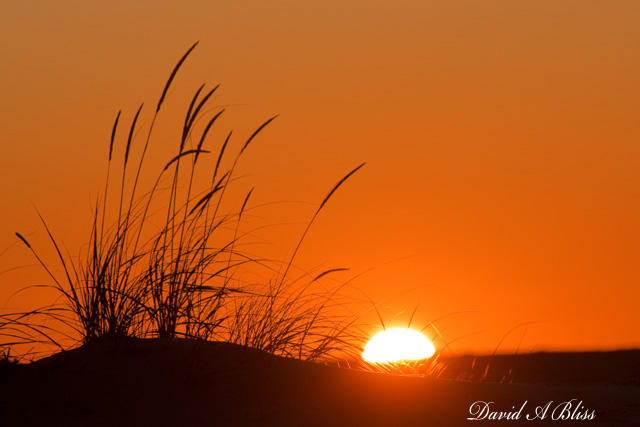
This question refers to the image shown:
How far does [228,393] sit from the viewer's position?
9.98 ft

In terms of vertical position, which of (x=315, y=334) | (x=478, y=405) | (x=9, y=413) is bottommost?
(x=9, y=413)

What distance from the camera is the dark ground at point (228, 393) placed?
9.49 feet

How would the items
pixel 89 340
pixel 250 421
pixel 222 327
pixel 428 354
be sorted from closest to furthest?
pixel 250 421 → pixel 89 340 → pixel 222 327 → pixel 428 354

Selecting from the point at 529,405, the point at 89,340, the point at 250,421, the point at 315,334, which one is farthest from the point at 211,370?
the point at 529,405

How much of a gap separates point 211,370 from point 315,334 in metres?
0.87

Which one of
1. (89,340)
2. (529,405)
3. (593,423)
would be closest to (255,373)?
(89,340)

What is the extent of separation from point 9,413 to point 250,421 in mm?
840

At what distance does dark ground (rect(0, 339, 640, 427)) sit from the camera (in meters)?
2.89

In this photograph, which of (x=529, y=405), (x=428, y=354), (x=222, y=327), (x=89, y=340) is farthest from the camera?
(x=428, y=354)

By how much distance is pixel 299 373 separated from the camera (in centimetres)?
316

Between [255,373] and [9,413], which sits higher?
[255,373]

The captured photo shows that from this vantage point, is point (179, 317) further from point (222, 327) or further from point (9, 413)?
point (9, 413)

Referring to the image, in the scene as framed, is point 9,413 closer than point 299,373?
Yes

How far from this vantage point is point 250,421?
9.36ft
